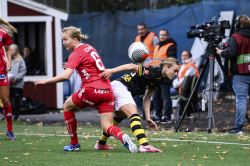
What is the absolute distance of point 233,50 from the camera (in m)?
6.76

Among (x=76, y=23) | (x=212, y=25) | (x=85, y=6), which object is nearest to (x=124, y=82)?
(x=212, y=25)

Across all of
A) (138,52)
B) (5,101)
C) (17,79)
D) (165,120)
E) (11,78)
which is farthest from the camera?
(17,79)

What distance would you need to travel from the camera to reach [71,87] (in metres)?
13.3

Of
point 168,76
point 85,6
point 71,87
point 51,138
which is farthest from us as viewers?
point 85,6

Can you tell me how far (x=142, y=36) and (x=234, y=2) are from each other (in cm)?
414

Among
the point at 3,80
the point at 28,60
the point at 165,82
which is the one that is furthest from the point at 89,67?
the point at 28,60

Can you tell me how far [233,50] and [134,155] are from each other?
3.44m

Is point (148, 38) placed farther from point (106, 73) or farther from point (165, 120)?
point (106, 73)

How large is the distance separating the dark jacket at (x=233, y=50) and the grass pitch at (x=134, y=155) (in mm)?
1457

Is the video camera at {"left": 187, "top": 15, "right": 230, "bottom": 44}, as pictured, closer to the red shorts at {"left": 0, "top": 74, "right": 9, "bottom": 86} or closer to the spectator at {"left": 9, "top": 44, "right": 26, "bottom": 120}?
the red shorts at {"left": 0, "top": 74, "right": 9, "bottom": 86}

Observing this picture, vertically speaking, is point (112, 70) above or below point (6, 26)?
below

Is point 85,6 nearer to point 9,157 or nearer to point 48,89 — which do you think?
point 48,89

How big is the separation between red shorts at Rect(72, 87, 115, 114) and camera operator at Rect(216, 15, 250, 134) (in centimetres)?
307

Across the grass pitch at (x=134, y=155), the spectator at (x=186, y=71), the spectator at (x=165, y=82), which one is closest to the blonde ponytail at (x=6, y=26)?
the grass pitch at (x=134, y=155)
